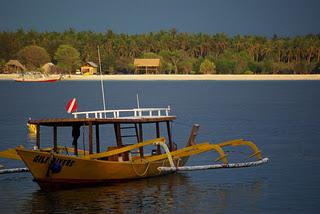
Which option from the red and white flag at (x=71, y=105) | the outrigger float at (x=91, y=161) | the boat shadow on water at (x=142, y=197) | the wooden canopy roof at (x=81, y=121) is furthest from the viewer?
the red and white flag at (x=71, y=105)

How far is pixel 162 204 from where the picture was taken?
30.3 m

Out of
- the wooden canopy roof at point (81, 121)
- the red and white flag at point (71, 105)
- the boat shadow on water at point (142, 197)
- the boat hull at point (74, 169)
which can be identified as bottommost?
the boat shadow on water at point (142, 197)

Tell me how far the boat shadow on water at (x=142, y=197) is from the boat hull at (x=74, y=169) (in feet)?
1.24

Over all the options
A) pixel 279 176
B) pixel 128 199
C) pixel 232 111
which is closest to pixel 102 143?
pixel 279 176

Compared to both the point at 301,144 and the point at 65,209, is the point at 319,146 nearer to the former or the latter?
the point at 301,144

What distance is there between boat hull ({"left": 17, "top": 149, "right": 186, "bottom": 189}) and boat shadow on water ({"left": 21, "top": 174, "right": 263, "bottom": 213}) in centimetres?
38

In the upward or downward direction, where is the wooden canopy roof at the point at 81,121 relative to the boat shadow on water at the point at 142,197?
upward


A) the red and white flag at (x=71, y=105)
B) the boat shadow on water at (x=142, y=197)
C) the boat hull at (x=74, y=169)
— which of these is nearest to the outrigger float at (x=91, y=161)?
the boat hull at (x=74, y=169)

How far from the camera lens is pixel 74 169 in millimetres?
31078

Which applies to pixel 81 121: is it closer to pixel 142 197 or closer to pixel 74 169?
pixel 74 169

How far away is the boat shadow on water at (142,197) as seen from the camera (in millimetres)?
29656

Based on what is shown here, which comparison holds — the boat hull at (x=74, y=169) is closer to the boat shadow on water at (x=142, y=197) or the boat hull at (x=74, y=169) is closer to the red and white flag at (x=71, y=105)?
the boat shadow on water at (x=142, y=197)

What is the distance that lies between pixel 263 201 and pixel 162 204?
12.6ft

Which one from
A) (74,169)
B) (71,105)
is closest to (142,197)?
(74,169)
